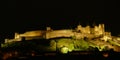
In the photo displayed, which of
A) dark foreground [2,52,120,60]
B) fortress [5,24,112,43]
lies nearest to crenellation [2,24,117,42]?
fortress [5,24,112,43]

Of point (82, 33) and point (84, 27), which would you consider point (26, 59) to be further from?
point (84, 27)

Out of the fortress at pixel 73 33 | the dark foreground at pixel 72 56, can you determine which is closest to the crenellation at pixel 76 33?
the fortress at pixel 73 33

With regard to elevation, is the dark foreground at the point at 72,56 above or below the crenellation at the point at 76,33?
below

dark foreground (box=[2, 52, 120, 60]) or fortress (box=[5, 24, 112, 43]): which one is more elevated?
fortress (box=[5, 24, 112, 43])

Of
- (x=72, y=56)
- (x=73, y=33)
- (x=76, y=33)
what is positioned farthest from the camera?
(x=73, y=33)

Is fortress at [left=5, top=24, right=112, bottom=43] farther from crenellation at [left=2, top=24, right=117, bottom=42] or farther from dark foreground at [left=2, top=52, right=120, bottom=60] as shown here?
dark foreground at [left=2, top=52, right=120, bottom=60]

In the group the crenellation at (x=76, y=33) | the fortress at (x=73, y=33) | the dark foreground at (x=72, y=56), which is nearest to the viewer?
the dark foreground at (x=72, y=56)

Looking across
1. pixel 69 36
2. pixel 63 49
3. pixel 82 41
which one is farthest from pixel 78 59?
pixel 69 36

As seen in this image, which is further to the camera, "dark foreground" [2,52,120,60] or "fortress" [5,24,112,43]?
"fortress" [5,24,112,43]

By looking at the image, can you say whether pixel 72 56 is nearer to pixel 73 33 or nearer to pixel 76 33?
pixel 76 33

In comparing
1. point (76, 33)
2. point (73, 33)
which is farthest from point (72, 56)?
point (73, 33)

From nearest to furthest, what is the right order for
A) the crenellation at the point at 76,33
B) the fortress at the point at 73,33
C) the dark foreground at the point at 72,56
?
the dark foreground at the point at 72,56, the fortress at the point at 73,33, the crenellation at the point at 76,33

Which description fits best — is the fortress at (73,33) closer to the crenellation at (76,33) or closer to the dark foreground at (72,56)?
the crenellation at (76,33)

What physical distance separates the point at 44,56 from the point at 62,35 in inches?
1398
